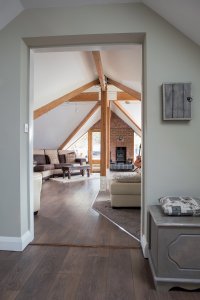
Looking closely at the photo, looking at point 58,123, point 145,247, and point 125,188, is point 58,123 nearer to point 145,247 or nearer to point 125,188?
point 125,188

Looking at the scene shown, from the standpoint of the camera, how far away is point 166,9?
6.86 feet

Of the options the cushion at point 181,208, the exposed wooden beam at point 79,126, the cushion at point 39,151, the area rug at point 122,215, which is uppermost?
the exposed wooden beam at point 79,126

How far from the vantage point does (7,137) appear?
2.40 metres

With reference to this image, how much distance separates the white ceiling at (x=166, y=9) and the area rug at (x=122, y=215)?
2.28 meters

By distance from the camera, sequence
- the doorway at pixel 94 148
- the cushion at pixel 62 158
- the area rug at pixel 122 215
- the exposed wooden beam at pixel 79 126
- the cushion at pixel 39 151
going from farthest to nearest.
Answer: the doorway at pixel 94 148, the cushion at pixel 62 158, the exposed wooden beam at pixel 79 126, the cushion at pixel 39 151, the area rug at pixel 122 215

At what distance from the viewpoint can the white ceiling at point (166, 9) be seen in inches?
75.0

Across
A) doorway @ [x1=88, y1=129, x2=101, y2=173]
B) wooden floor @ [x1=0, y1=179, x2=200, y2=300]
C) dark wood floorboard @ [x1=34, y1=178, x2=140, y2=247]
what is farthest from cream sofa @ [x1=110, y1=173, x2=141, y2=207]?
doorway @ [x1=88, y1=129, x2=101, y2=173]

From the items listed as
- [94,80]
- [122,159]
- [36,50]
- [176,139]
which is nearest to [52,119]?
[94,80]

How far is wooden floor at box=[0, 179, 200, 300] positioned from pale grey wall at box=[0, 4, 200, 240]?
413 millimetres

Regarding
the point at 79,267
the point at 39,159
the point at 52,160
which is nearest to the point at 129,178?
the point at 79,267

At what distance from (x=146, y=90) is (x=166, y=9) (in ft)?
2.35

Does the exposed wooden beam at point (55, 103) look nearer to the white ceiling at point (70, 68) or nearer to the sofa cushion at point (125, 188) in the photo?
the white ceiling at point (70, 68)

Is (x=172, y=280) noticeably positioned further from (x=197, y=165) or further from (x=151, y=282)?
(x=197, y=165)

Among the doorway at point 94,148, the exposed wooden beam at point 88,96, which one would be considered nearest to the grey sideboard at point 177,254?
the exposed wooden beam at point 88,96
